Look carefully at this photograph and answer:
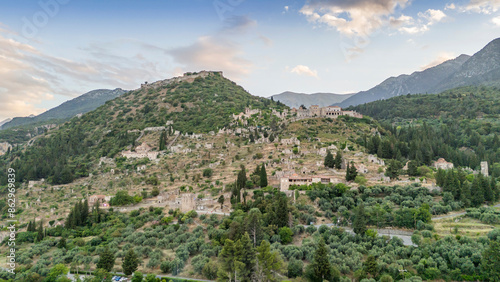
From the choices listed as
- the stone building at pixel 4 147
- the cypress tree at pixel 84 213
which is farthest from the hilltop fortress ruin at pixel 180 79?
the cypress tree at pixel 84 213

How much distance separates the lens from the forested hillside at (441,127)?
57750 millimetres

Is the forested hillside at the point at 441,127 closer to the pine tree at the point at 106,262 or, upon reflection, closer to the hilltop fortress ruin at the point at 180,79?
the pine tree at the point at 106,262

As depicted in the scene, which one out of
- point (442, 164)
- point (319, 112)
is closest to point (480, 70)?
point (319, 112)

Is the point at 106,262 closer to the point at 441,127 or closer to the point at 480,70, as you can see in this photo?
the point at 441,127

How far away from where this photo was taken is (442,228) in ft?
101

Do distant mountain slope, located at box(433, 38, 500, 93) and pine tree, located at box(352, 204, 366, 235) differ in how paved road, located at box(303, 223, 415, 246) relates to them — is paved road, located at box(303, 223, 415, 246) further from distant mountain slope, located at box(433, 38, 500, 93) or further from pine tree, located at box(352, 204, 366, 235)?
distant mountain slope, located at box(433, 38, 500, 93)

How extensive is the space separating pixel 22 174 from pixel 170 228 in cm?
4710

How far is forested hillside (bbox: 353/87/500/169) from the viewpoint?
5775 centimetres

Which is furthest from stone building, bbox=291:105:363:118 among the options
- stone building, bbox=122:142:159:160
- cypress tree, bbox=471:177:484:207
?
cypress tree, bbox=471:177:484:207

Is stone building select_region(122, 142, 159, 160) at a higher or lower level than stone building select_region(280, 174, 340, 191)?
higher

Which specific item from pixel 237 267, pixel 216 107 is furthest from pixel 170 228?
pixel 216 107

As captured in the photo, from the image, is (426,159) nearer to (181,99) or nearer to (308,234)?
(308,234)

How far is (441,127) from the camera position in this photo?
80688mm

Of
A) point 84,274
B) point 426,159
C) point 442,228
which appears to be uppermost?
point 426,159
